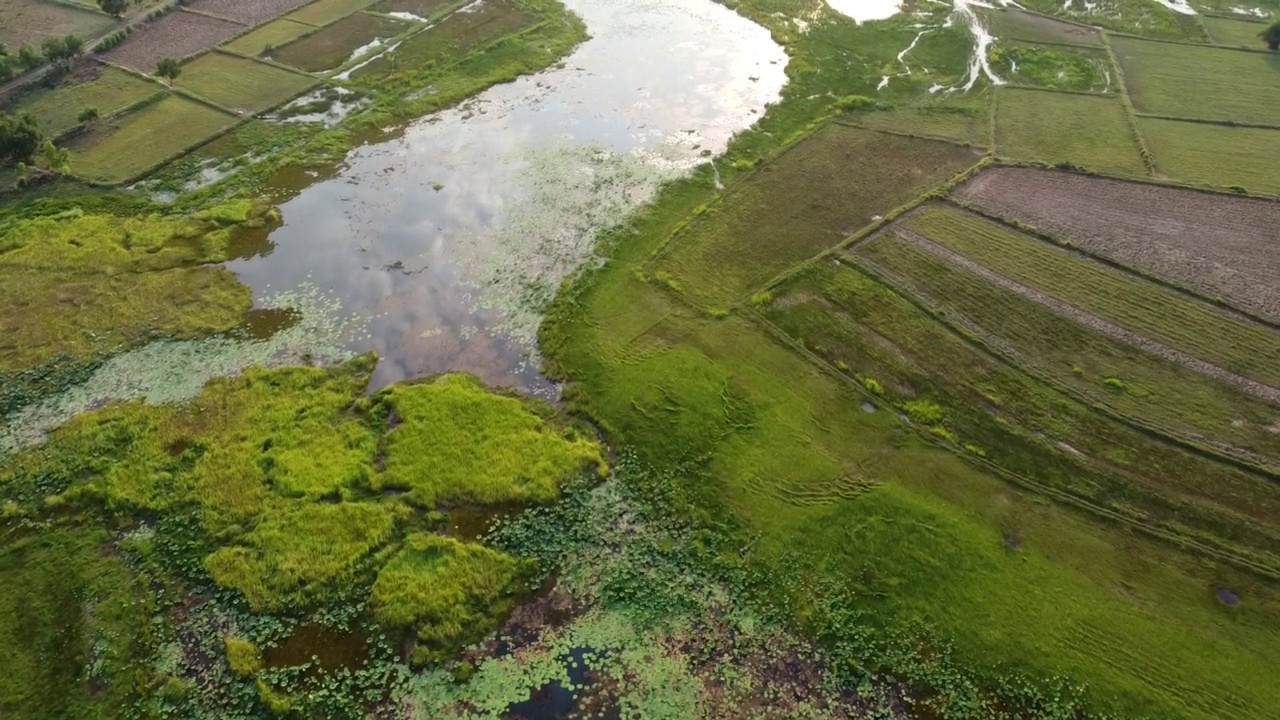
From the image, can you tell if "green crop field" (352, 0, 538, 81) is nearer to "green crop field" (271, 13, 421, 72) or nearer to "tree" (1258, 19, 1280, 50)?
"green crop field" (271, 13, 421, 72)

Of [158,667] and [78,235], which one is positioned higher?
[78,235]

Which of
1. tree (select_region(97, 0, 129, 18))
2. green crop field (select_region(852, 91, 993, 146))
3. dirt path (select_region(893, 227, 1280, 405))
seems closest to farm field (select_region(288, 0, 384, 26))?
tree (select_region(97, 0, 129, 18))

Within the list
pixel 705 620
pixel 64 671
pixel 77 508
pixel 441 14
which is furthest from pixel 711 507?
pixel 441 14

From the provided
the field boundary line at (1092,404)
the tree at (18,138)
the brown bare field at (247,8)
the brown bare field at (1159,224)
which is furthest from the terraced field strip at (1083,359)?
the brown bare field at (247,8)

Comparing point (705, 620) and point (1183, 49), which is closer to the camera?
point (705, 620)

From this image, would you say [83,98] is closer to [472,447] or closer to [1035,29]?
[472,447]

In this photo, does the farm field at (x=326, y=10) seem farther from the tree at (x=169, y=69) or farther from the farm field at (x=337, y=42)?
the tree at (x=169, y=69)

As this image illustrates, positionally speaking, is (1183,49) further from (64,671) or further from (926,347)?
(64,671)
